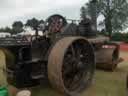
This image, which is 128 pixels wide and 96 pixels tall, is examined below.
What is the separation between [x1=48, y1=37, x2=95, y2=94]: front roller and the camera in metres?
4.12

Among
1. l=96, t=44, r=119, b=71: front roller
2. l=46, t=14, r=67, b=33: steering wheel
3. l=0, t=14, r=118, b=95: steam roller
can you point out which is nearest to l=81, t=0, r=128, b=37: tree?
l=96, t=44, r=119, b=71: front roller

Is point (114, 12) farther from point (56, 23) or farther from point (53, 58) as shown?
point (53, 58)

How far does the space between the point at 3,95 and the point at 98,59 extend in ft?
12.1

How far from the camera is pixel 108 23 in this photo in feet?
107

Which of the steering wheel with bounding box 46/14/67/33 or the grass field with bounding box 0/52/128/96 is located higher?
the steering wheel with bounding box 46/14/67/33

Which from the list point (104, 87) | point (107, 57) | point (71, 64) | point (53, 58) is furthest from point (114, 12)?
A: point (53, 58)

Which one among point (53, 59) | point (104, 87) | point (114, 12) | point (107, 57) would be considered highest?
point (114, 12)

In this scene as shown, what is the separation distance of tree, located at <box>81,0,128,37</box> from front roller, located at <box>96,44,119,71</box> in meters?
26.2

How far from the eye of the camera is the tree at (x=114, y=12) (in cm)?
3386

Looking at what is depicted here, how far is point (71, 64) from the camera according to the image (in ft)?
15.4

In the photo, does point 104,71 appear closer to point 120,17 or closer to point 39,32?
point 39,32

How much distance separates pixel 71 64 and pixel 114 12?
106 feet

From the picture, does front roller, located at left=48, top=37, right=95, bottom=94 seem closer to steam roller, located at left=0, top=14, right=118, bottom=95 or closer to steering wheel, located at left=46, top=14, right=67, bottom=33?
steam roller, located at left=0, top=14, right=118, bottom=95

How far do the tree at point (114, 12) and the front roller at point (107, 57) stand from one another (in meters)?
26.2
